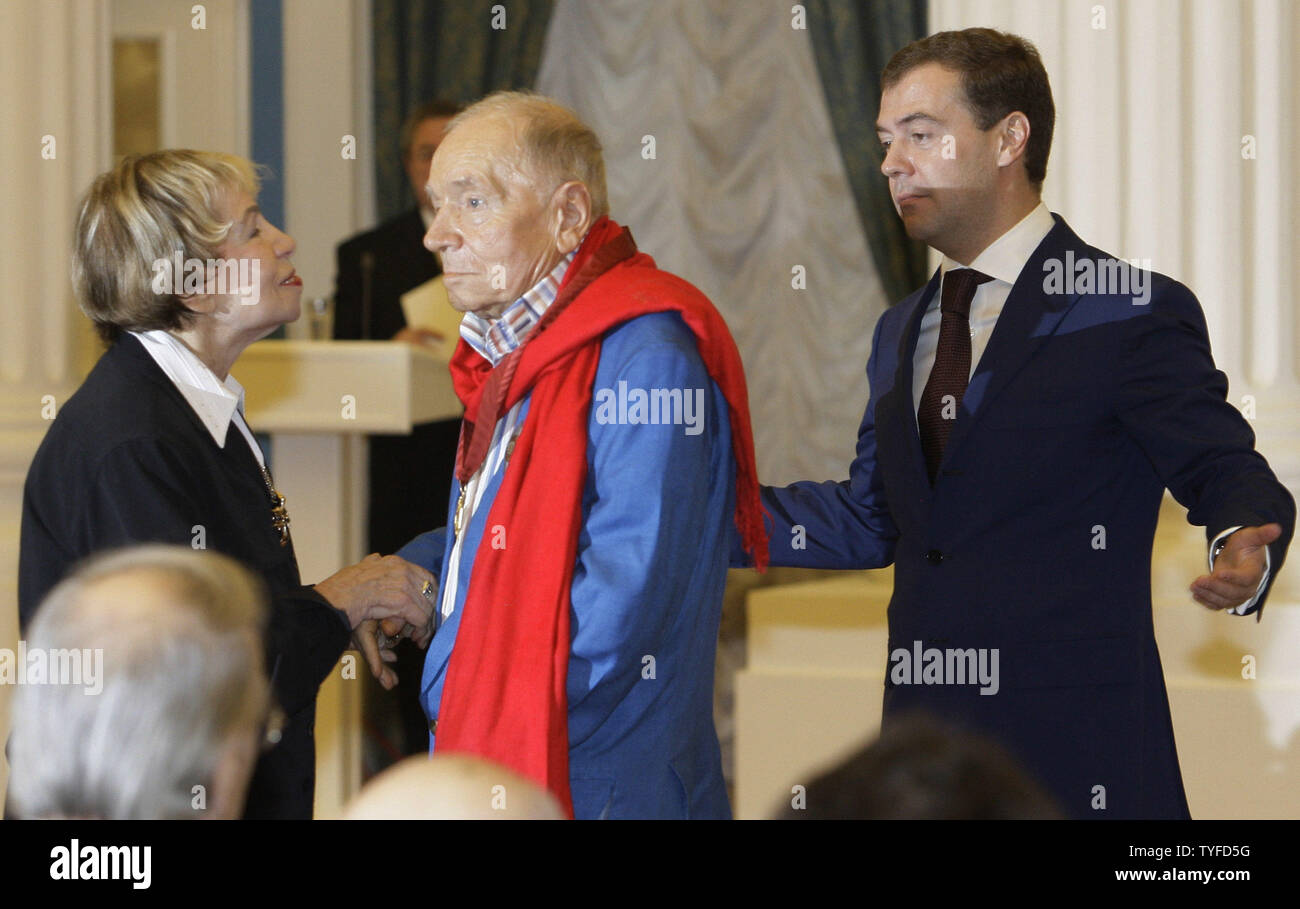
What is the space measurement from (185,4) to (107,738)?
621 cm

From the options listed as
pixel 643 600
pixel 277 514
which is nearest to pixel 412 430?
pixel 277 514

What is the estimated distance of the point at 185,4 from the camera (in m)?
6.60

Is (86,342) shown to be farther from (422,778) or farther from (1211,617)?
(422,778)

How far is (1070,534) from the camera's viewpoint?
80.1 inches

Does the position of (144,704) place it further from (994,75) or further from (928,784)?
(994,75)

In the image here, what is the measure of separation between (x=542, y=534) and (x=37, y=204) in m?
2.27

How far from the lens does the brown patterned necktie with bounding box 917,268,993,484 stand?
85.0 inches

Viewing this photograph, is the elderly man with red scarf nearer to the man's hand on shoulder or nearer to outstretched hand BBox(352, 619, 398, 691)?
outstretched hand BBox(352, 619, 398, 691)

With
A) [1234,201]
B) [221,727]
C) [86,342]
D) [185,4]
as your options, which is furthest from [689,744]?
[185,4]

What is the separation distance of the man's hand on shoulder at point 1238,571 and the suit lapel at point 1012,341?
1.40ft

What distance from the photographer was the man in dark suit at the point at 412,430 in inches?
183

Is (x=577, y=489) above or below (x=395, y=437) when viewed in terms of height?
above

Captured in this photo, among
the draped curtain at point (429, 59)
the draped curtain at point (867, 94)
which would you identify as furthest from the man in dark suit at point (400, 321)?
the draped curtain at point (867, 94)

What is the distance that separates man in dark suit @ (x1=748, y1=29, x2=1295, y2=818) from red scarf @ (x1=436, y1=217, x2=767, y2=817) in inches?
15.3
